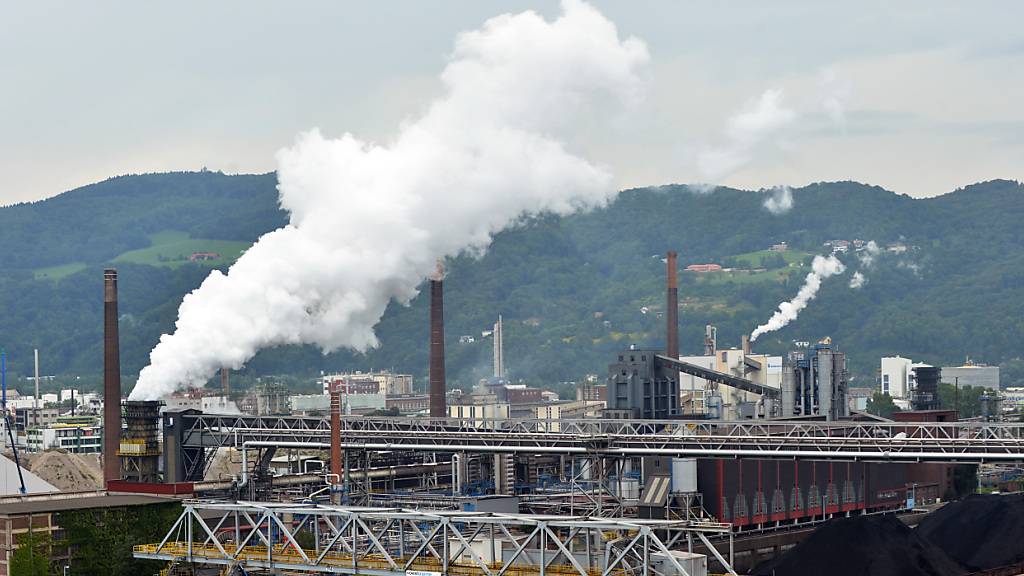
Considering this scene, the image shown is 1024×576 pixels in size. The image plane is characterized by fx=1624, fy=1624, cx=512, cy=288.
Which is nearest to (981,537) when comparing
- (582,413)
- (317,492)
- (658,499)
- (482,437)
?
(658,499)

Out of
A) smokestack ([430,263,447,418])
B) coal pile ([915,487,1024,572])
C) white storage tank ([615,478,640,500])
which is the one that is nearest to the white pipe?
white storage tank ([615,478,640,500])

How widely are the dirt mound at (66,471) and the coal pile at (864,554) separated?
175 ft

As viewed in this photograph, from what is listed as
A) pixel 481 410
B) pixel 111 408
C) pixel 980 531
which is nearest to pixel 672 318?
pixel 481 410

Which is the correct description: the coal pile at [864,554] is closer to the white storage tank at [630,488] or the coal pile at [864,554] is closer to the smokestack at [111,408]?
the white storage tank at [630,488]

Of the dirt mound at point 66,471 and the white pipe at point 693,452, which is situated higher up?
the white pipe at point 693,452

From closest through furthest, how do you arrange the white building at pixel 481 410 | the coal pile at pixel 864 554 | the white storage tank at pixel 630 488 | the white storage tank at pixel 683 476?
the coal pile at pixel 864 554
the white storage tank at pixel 683 476
the white storage tank at pixel 630 488
the white building at pixel 481 410

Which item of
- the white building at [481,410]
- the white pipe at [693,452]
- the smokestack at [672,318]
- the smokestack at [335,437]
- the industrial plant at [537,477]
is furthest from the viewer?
the white building at [481,410]

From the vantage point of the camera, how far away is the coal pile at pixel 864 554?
65688 mm

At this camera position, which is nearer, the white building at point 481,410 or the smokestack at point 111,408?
the smokestack at point 111,408

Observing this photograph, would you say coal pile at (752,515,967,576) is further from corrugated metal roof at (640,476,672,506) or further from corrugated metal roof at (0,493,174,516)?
corrugated metal roof at (0,493,174,516)

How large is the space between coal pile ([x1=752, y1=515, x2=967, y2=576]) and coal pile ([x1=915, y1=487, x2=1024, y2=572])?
593 cm

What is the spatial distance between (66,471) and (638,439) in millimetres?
52902

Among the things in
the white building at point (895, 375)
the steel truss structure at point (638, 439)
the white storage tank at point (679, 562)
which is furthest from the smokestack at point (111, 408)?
the white building at point (895, 375)

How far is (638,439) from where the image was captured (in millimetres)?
70500
